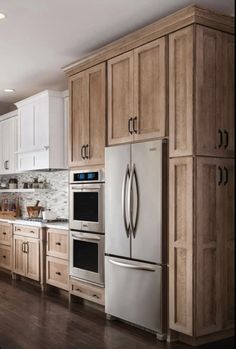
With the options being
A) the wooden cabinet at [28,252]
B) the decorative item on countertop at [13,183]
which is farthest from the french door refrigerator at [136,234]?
the decorative item on countertop at [13,183]

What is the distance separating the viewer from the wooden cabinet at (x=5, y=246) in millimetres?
6484

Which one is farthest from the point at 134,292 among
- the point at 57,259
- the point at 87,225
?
the point at 57,259

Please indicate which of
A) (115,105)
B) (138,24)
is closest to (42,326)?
(115,105)

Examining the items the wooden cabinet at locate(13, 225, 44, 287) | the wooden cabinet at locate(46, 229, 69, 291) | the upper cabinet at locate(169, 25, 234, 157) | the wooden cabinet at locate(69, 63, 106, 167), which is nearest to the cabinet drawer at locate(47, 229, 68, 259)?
the wooden cabinet at locate(46, 229, 69, 291)

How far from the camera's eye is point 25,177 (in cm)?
747

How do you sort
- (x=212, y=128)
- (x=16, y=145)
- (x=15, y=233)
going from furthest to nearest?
(x=16, y=145) → (x=15, y=233) → (x=212, y=128)

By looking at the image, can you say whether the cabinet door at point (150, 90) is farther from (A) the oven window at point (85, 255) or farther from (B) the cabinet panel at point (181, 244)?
(A) the oven window at point (85, 255)

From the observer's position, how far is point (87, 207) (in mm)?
4668

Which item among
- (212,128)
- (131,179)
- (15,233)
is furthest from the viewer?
(15,233)

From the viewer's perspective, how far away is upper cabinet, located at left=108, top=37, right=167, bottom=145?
3.75 m

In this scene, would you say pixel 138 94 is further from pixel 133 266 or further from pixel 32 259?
pixel 32 259

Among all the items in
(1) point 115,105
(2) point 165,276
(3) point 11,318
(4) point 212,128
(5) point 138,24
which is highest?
(5) point 138,24

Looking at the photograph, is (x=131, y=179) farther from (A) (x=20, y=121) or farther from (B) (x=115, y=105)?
(A) (x=20, y=121)

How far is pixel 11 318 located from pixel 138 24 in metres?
3.11
